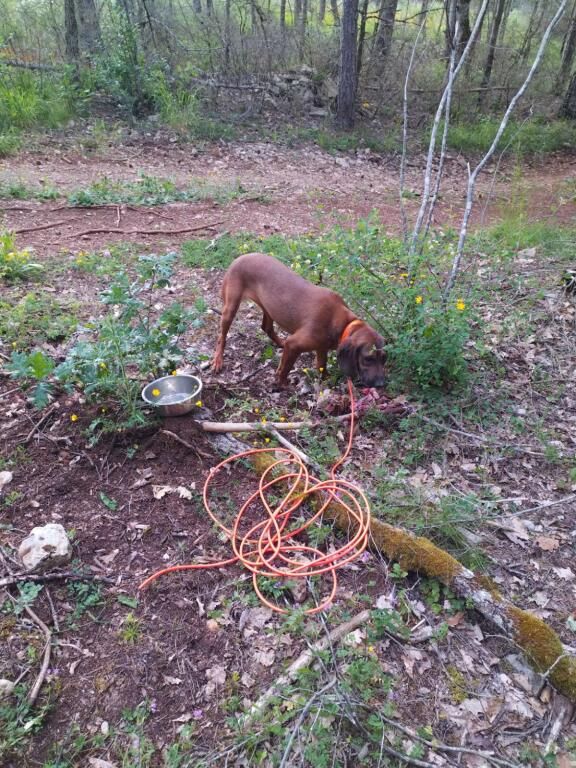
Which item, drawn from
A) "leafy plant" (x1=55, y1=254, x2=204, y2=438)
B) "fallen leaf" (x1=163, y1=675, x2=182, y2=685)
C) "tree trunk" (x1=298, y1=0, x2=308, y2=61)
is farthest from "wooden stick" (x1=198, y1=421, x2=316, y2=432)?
"tree trunk" (x1=298, y1=0, x2=308, y2=61)

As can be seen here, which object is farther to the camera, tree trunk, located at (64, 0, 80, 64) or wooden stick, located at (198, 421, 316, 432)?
tree trunk, located at (64, 0, 80, 64)

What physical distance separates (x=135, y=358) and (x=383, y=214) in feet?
19.5

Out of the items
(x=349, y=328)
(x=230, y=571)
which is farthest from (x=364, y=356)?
(x=230, y=571)

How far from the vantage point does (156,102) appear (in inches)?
444

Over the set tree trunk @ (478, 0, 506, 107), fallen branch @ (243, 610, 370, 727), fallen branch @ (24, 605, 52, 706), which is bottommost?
fallen branch @ (243, 610, 370, 727)

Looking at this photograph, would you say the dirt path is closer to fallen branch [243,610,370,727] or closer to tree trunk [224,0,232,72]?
tree trunk [224,0,232,72]

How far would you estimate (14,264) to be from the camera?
5793 mm

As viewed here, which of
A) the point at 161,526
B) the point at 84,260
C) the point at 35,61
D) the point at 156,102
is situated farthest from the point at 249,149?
the point at 161,526

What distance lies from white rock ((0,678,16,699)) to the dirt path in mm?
5332

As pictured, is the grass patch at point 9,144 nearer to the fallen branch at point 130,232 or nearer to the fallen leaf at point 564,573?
the fallen branch at point 130,232

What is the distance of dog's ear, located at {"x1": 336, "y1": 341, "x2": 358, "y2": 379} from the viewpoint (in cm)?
401

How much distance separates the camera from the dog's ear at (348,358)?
4.01 m

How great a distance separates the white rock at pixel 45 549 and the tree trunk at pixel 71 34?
39.2ft

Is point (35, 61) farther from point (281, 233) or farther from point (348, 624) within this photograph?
point (348, 624)
